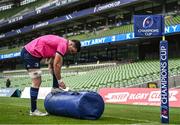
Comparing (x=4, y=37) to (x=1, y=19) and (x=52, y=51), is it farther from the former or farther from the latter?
(x=52, y=51)

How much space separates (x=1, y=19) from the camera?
78.3m

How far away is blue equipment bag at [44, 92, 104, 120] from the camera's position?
9.50 meters

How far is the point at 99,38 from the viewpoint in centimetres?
4612

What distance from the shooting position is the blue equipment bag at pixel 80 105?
9500 millimetres

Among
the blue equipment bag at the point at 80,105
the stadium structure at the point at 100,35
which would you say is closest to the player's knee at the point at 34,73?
the blue equipment bag at the point at 80,105

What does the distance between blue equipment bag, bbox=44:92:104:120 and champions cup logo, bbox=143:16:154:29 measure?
1.84 m

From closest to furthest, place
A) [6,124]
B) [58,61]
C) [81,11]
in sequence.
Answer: [6,124], [58,61], [81,11]

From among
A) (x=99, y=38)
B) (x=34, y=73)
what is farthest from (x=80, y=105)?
(x=99, y=38)

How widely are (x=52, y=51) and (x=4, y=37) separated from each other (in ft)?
218

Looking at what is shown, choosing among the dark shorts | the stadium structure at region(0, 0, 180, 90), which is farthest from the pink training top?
the stadium structure at region(0, 0, 180, 90)

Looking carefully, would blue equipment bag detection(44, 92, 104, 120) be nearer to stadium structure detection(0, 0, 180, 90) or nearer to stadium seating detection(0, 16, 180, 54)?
stadium structure detection(0, 0, 180, 90)

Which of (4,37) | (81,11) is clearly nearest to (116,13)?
(81,11)

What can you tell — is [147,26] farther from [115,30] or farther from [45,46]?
[115,30]

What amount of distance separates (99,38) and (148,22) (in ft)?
121
